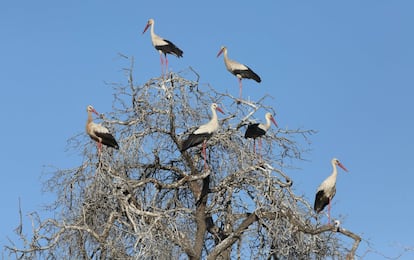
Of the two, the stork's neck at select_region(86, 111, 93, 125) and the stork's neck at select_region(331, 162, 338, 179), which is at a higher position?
the stork's neck at select_region(86, 111, 93, 125)

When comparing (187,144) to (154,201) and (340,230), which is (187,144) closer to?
(154,201)

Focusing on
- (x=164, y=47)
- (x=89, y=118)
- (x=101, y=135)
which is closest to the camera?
(x=101, y=135)

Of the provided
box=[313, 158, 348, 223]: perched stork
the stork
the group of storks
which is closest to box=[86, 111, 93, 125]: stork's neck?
the group of storks

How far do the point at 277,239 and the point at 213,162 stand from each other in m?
1.77

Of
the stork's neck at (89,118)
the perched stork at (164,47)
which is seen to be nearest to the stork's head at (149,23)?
the perched stork at (164,47)

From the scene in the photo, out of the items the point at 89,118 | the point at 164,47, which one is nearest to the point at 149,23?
the point at 164,47

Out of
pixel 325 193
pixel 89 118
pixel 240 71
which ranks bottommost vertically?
pixel 325 193

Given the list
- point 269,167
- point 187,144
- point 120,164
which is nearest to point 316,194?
point 269,167

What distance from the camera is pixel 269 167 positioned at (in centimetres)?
1232

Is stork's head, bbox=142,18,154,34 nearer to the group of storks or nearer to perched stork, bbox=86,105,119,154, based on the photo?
the group of storks

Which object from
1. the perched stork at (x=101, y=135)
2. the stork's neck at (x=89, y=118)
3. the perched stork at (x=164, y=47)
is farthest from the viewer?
the perched stork at (x=164, y=47)

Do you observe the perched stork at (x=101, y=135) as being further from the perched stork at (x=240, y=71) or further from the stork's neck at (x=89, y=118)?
the perched stork at (x=240, y=71)

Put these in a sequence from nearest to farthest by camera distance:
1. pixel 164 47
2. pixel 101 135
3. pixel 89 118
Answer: pixel 101 135, pixel 89 118, pixel 164 47

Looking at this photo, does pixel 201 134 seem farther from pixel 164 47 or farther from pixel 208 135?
pixel 164 47
